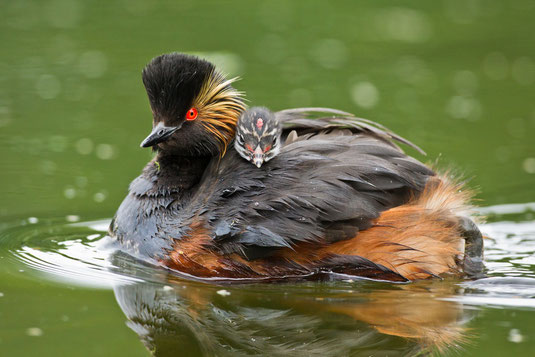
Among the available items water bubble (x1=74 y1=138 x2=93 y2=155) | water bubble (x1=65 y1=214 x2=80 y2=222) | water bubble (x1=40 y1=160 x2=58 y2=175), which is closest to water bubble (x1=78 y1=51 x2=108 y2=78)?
water bubble (x1=74 y1=138 x2=93 y2=155)

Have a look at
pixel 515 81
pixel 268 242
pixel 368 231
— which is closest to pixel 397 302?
pixel 368 231

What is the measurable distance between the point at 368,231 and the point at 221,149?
143 cm

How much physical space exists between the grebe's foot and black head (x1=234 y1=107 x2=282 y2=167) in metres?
1.47

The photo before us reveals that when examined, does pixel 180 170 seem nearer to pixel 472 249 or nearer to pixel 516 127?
pixel 472 249

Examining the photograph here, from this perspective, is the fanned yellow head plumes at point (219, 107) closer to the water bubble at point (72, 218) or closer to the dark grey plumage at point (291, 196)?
the dark grey plumage at point (291, 196)

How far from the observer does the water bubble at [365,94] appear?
10.0m

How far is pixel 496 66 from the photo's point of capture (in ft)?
36.9

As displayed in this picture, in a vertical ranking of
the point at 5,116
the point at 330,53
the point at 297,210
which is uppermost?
the point at 330,53

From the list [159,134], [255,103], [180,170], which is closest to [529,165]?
[255,103]

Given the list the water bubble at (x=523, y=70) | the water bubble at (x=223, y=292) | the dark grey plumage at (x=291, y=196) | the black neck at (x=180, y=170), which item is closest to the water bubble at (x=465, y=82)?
the water bubble at (x=523, y=70)

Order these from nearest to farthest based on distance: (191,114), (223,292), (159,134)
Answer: (223,292) → (159,134) → (191,114)

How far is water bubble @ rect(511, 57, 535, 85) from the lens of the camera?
35.5 ft

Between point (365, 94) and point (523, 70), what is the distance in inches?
92.5

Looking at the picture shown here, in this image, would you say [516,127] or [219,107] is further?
[516,127]
